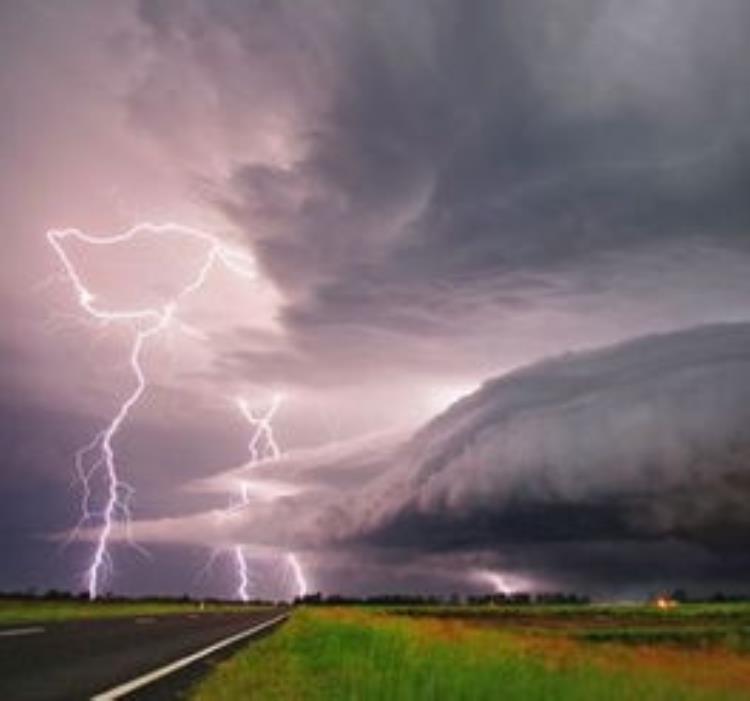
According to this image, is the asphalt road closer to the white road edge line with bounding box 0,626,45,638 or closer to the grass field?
the white road edge line with bounding box 0,626,45,638

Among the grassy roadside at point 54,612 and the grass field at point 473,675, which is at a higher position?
the grassy roadside at point 54,612

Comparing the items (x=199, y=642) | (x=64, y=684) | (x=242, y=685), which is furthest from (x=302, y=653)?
(x=64, y=684)

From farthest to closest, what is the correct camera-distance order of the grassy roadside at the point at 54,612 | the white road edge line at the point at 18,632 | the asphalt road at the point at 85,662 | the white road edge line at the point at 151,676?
the grassy roadside at the point at 54,612 → the white road edge line at the point at 18,632 → the asphalt road at the point at 85,662 → the white road edge line at the point at 151,676

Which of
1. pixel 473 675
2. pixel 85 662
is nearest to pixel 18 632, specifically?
pixel 85 662

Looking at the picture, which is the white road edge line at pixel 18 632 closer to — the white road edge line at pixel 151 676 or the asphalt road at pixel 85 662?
the asphalt road at pixel 85 662

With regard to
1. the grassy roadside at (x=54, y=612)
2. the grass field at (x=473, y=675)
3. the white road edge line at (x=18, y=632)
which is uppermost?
the grassy roadside at (x=54, y=612)

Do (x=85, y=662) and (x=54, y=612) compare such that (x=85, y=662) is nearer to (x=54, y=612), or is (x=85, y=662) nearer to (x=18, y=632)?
(x=18, y=632)

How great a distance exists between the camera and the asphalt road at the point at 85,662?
14.7 m

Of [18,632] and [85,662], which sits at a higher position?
[18,632]

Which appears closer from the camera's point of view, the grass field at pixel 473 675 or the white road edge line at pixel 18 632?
the grass field at pixel 473 675

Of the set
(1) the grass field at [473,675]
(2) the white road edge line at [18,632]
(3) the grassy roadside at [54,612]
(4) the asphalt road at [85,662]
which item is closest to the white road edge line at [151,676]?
(4) the asphalt road at [85,662]

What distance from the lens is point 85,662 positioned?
20047 millimetres

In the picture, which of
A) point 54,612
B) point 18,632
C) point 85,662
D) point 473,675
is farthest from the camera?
point 54,612

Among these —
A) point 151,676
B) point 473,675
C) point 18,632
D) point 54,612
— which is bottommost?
point 473,675
